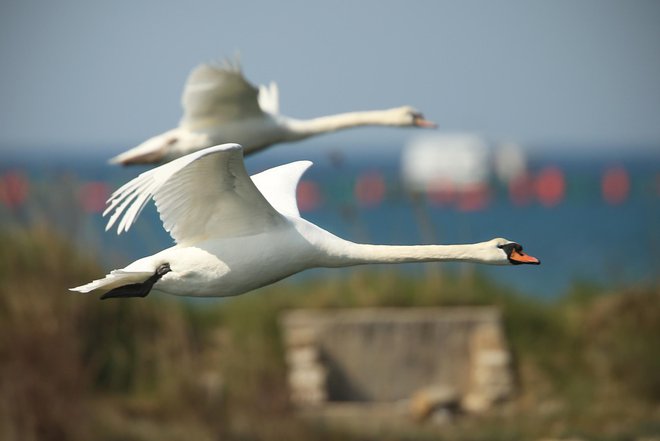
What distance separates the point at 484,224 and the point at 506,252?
96.7 m

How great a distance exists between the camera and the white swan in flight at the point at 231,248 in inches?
382

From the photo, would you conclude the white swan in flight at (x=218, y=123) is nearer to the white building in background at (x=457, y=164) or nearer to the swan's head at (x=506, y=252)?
the swan's head at (x=506, y=252)

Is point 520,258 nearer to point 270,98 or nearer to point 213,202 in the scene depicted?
point 213,202

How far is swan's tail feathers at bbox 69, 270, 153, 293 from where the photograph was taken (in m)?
9.62

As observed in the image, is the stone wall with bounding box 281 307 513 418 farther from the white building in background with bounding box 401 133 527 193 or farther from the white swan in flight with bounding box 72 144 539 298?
the white building in background with bounding box 401 133 527 193

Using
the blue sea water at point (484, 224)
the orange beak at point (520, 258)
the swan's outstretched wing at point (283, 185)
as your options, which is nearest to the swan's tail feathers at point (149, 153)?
the blue sea water at point (484, 224)

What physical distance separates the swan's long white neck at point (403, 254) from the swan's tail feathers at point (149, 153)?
538cm

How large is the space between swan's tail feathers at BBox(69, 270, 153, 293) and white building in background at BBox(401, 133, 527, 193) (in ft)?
334

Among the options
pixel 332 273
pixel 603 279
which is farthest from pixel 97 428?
pixel 603 279

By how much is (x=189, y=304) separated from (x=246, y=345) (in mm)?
1796

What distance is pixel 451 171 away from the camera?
379ft

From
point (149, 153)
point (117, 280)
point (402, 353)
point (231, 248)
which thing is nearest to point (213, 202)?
point (231, 248)

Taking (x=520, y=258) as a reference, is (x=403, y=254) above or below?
above

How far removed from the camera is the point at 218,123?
1506 cm
